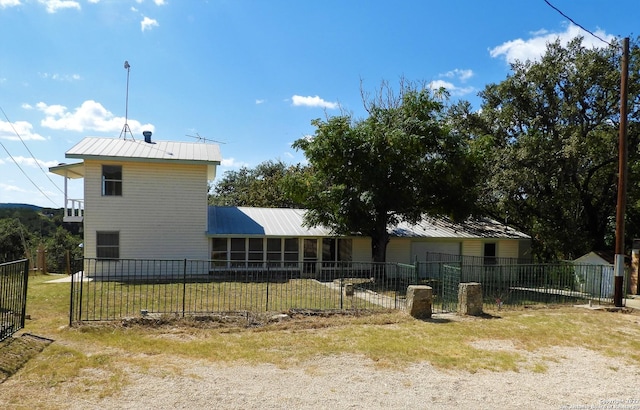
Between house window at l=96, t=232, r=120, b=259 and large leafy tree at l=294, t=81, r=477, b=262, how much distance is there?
30.1 ft

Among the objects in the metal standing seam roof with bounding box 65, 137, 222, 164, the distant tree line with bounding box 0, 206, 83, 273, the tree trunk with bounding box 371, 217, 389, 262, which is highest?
the metal standing seam roof with bounding box 65, 137, 222, 164

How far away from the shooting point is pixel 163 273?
19.9 meters

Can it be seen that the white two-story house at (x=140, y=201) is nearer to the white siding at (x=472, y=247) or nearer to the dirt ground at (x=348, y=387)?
the dirt ground at (x=348, y=387)

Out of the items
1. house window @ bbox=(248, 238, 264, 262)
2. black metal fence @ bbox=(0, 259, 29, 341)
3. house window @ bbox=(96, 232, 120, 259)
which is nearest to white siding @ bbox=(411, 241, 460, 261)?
house window @ bbox=(248, 238, 264, 262)

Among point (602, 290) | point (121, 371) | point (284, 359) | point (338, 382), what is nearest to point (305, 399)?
point (338, 382)

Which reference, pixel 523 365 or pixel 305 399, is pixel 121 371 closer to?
pixel 305 399

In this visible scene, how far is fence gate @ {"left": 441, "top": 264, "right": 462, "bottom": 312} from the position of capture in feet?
40.7

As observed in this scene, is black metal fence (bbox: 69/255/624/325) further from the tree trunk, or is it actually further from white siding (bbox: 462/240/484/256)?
white siding (bbox: 462/240/484/256)

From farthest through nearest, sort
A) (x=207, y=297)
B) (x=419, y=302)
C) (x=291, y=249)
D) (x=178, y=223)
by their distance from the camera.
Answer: (x=291, y=249), (x=178, y=223), (x=207, y=297), (x=419, y=302)

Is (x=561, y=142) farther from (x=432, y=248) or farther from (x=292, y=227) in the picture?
(x=292, y=227)

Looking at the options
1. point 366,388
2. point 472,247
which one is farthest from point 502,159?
point 366,388

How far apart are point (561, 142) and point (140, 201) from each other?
21.6 meters

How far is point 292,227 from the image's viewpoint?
22406 mm

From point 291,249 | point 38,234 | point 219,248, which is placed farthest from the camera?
point 38,234
